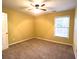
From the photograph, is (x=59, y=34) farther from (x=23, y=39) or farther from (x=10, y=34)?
(x=10, y=34)

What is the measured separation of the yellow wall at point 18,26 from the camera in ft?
15.4

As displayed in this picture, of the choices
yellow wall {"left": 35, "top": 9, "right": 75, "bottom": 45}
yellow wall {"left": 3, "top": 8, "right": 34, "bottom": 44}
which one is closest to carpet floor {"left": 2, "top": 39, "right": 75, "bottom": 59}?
yellow wall {"left": 35, "top": 9, "right": 75, "bottom": 45}

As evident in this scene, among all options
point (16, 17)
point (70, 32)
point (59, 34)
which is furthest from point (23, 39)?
point (70, 32)

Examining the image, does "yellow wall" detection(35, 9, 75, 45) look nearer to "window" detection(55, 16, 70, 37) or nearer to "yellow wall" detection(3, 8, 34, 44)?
"window" detection(55, 16, 70, 37)

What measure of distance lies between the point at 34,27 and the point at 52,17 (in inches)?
82.9

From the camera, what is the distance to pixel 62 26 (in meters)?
5.10

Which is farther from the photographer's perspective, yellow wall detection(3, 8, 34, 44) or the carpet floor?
yellow wall detection(3, 8, 34, 44)

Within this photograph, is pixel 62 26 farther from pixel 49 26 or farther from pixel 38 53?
pixel 38 53

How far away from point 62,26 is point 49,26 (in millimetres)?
1014

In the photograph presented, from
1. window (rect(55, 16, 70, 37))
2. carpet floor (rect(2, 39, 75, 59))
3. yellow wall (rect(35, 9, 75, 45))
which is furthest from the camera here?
window (rect(55, 16, 70, 37))

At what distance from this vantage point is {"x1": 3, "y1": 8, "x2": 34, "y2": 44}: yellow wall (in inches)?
184

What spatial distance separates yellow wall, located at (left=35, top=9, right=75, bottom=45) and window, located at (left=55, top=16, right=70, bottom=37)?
23cm

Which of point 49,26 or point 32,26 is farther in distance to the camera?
point 32,26

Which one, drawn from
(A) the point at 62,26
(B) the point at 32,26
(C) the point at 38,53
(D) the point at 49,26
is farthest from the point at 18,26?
(A) the point at 62,26
